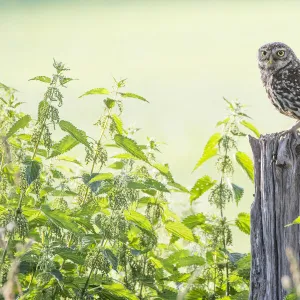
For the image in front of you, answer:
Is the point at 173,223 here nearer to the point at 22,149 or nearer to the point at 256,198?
the point at 256,198

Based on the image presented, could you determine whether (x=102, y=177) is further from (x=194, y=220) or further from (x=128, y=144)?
(x=194, y=220)

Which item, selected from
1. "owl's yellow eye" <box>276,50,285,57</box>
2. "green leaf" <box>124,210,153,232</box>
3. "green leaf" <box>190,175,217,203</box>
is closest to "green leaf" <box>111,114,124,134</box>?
"green leaf" <box>124,210,153,232</box>

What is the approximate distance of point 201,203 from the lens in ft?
20.6

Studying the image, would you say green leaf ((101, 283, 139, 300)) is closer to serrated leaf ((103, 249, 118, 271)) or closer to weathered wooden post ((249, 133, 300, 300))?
serrated leaf ((103, 249, 118, 271))

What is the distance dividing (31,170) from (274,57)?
4460 mm

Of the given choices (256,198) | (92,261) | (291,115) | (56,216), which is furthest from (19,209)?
(291,115)

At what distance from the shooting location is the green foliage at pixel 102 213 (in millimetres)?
4828

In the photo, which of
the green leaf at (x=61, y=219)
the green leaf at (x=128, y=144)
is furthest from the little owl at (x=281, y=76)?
the green leaf at (x=61, y=219)

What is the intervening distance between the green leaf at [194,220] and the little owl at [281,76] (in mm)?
2163

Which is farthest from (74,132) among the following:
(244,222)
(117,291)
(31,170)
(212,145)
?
(244,222)

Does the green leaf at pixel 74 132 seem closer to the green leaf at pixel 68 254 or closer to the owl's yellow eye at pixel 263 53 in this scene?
the green leaf at pixel 68 254

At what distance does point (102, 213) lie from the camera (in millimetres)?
5328

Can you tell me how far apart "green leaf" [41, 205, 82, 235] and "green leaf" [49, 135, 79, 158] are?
1.54 ft

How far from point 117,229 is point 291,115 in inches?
137
